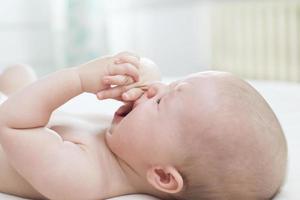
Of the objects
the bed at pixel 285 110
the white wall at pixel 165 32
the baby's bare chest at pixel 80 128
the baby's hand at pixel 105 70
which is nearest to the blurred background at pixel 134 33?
the white wall at pixel 165 32

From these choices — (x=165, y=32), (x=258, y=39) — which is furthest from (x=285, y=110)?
(x=165, y=32)

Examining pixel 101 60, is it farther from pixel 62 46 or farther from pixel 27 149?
pixel 62 46

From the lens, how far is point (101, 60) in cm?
110

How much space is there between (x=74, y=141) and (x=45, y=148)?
0.09m

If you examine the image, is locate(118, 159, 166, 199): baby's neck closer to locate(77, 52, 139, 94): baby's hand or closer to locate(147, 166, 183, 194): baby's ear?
locate(147, 166, 183, 194): baby's ear

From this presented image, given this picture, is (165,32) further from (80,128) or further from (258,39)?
(80,128)

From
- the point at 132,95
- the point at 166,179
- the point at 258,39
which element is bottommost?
the point at 258,39

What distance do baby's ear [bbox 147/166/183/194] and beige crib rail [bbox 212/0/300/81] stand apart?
8.00ft

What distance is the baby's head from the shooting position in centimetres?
95

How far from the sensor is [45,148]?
1.01 meters

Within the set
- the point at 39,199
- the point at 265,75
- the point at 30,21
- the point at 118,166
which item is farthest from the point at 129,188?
the point at 30,21

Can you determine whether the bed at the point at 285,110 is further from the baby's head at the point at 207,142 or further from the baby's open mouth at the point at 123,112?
the baby's open mouth at the point at 123,112

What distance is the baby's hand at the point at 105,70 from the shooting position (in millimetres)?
1079

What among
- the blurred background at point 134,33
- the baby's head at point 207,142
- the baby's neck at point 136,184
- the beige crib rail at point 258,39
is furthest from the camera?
the blurred background at point 134,33
